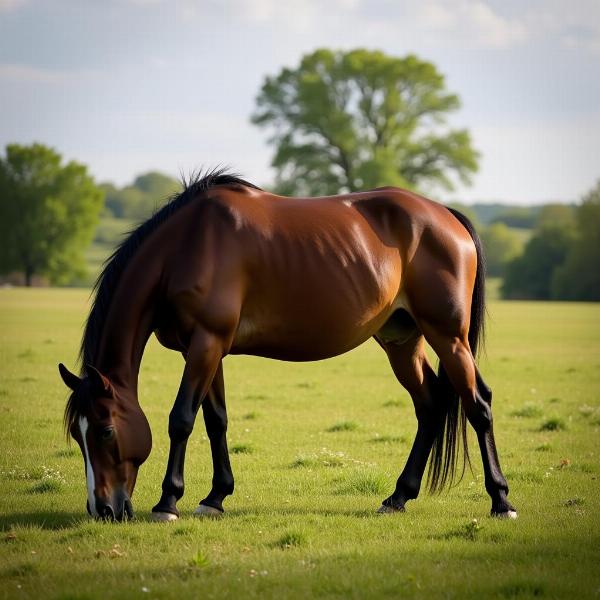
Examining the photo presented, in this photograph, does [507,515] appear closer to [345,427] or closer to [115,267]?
[115,267]

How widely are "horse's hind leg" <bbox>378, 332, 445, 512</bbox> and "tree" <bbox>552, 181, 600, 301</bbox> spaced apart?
6305 centimetres

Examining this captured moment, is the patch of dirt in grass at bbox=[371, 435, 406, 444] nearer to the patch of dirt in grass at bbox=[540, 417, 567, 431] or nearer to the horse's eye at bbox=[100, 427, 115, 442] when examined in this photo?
the patch of dirt in grass at bbox=[540, 417, 567, 431]

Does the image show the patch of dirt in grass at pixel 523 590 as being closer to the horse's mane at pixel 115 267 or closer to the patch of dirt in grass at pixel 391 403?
the horse's mane at pixel 115 267

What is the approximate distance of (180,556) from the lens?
582 centimetres

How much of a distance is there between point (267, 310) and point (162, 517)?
180 centimetres

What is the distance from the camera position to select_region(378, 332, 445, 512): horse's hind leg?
7688 millimetres

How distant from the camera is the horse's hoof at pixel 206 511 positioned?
709 centimetres

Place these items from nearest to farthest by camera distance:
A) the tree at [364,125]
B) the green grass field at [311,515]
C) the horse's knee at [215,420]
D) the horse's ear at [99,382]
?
the green grass field at [311,515]
the horse's ear at [99,382]
the horse's knee at [215,420]
the tree at [364,125]

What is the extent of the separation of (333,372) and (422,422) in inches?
469

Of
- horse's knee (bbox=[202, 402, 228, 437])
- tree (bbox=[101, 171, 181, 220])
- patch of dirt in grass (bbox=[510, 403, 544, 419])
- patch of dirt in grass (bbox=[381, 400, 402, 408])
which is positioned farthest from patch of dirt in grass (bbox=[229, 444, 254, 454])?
tree (bbox=[101, 171, 181, 220])

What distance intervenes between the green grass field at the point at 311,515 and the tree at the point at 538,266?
60508 millimetres

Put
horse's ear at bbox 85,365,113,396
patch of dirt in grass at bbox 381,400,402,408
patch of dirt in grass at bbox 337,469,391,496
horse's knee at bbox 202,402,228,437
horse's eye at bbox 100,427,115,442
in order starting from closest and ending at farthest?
horse's ear at bbox 85,365,113,396, horse's eye at bbox 100,427,115,442, horse's knee at bbox 202,402,228,437, patch of dirt in grass at bbox 337,469,391,496, patch of dirt in grass at bbox 381,400,402,408

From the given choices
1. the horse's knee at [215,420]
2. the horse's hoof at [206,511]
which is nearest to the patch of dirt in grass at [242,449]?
the horse's knee at [215,420]

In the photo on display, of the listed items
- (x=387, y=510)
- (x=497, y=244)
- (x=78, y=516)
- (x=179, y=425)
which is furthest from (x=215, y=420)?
(x=497, y=244)
